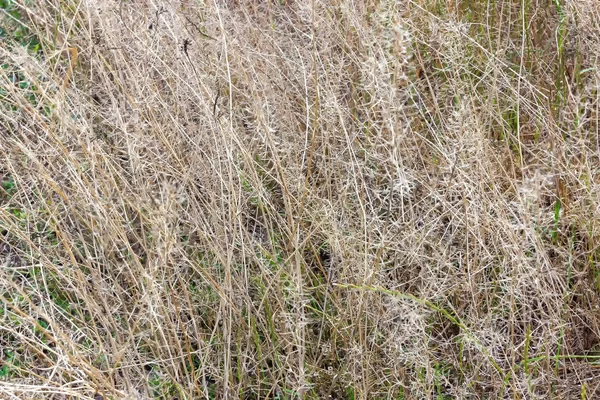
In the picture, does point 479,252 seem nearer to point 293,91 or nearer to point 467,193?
point 467,193

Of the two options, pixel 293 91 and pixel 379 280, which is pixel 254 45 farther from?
pixel 379 280

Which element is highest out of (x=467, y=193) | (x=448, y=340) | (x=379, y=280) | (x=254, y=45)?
(x=254, y=45)

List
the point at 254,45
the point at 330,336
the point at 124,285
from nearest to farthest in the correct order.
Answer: the point at 330,336 < the point at 124,285 < the point at 254,45

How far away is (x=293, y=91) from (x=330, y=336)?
886mm

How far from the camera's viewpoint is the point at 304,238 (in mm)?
2061

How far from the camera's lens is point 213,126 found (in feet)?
6.03

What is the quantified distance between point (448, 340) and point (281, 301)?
474 millimetres

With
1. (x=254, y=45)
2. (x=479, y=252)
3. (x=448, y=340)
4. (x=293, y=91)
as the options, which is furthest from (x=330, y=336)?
(x=254, y=45)

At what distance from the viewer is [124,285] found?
2.12 meters

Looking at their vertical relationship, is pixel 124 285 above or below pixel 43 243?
below

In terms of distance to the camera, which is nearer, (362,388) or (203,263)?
(362,388)

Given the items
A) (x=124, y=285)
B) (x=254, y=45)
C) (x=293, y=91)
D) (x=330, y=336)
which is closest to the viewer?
(x=330, y=336)

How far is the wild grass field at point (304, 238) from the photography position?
1.67 m

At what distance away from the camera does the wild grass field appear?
1675 mm
